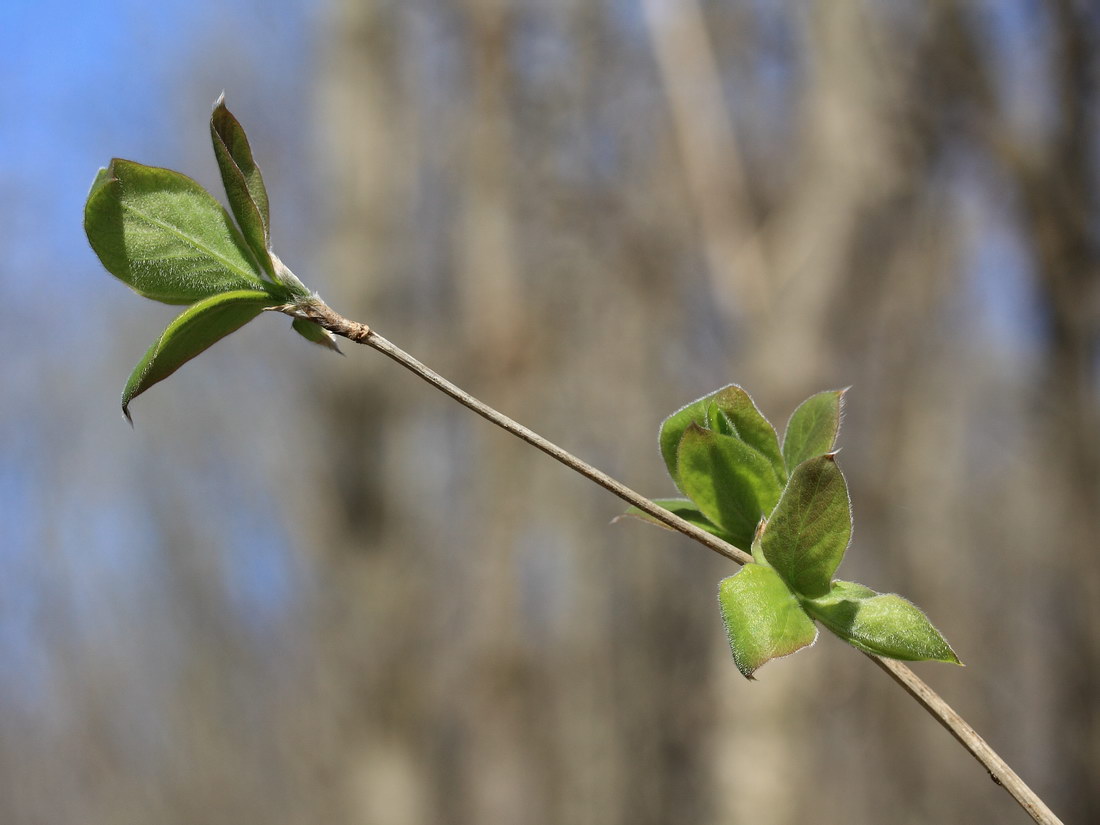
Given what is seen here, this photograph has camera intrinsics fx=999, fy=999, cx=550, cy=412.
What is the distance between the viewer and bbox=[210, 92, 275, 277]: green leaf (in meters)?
0.31

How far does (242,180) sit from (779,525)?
0.70 ft

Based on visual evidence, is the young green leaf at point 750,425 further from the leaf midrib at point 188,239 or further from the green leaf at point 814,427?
the leaf midrib at point 188,239

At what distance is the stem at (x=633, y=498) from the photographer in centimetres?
29

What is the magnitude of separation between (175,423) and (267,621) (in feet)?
5.11

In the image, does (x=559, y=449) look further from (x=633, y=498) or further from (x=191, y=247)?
(x=191, y=247)

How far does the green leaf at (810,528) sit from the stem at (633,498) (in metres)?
0.02

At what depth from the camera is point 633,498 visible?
298 mm

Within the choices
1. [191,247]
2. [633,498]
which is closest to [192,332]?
[191,247]

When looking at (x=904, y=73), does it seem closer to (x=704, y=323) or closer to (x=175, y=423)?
(x=704, y=323)

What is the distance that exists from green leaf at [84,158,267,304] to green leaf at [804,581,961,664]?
23 cm

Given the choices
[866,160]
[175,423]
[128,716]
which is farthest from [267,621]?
[866,160]

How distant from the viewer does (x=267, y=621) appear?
698cm

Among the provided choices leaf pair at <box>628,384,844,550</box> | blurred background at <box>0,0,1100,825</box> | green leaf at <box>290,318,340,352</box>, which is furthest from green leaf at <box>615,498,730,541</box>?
blurred background at <box>0,0,1100,825</box>

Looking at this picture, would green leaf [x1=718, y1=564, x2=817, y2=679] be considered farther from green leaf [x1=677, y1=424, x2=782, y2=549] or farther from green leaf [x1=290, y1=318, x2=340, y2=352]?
green leaf [x1=290, y1=318, x2=340, y2=352]
